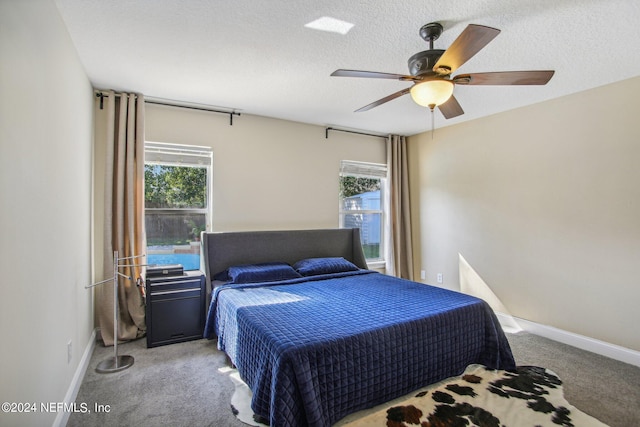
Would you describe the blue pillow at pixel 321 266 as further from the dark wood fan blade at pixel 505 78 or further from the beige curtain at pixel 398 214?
the dark wood fan blade at pixel 505 78

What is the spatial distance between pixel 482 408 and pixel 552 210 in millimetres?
2573

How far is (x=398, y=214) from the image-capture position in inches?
193

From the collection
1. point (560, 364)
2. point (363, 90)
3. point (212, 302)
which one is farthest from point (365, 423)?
point (363, 90)

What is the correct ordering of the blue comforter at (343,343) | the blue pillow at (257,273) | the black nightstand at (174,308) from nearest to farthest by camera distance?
the blue comforter at (343,343), the black nightstand at (174,308), the blue pillow at (257,273)

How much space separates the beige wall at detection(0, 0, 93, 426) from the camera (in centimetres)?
125

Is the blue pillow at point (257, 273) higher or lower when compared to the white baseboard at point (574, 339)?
higher


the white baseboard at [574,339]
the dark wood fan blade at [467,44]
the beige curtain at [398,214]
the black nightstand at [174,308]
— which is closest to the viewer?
the dark wood fan blade at [467,44]

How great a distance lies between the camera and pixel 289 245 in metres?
4.03

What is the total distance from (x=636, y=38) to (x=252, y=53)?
2652 mm

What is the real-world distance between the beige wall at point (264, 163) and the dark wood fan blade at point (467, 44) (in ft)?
8.52

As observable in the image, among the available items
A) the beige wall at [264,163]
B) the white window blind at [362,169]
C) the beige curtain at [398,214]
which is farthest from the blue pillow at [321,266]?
the white window blind at [362,169]

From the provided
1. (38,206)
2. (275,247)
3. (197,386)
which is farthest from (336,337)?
(275,247)

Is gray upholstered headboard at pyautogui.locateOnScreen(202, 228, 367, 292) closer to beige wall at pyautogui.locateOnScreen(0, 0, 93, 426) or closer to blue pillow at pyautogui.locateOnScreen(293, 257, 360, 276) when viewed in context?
blue pillow at pyautogui.locateOnScreen(293, 257, 360, 276)

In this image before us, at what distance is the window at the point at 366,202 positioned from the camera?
4.80 meters
